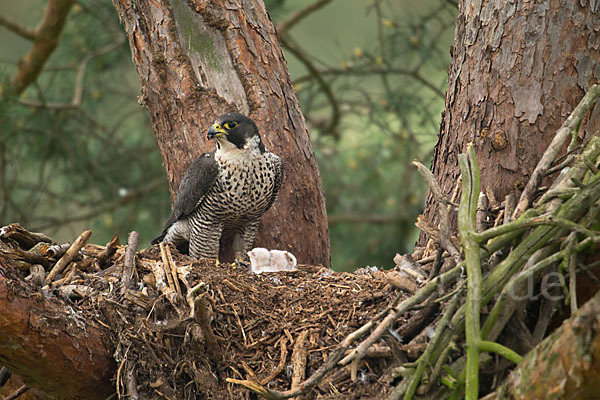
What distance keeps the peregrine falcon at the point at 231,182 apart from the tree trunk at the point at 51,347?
1410mm

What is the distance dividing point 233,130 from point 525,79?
55.8 inches

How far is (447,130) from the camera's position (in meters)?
2.78

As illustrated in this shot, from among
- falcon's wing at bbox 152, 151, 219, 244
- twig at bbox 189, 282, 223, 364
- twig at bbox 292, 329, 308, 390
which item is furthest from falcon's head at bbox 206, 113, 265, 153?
twig at bbox 292, 329, 308, 390

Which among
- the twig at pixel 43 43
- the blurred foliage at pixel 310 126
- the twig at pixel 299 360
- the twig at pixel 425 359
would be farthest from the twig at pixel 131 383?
the twig at pixel 43 43

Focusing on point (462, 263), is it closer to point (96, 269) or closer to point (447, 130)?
point (447, 130)

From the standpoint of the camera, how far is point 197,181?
3.56m

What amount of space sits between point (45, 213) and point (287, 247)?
317cm

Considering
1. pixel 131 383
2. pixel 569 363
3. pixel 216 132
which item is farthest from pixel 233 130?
pixel 569 363

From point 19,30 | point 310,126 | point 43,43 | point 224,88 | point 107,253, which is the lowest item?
point 107,253

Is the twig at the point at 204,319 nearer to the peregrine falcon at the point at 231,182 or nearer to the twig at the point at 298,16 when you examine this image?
the peregrine falcon at the point at 231,182

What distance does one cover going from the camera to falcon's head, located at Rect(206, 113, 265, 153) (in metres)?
3.36

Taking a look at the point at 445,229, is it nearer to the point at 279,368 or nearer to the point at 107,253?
the point at 279,368

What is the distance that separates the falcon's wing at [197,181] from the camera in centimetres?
355

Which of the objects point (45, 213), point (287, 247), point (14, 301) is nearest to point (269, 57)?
point (287, 247)
